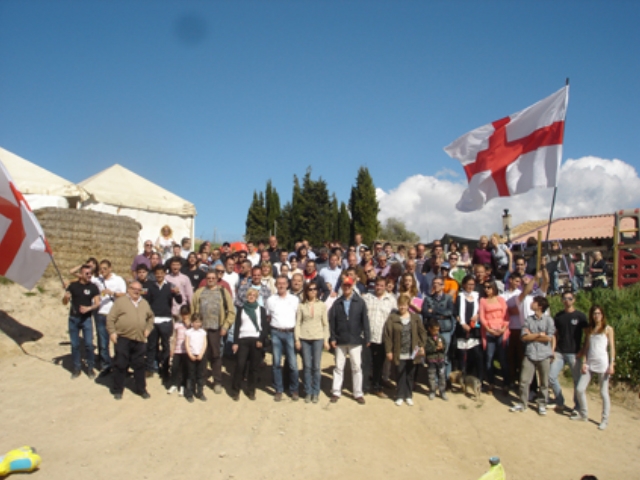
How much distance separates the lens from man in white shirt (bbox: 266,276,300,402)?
8.73 m

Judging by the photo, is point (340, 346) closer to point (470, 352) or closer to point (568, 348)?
point (470, 352)

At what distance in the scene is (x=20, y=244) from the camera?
8.89 metres

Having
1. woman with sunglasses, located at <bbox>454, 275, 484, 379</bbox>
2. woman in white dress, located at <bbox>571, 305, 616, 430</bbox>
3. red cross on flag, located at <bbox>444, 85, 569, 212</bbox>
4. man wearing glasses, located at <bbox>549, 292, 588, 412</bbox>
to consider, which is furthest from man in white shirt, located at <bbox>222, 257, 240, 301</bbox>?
woman in white dress, located at <bbox>571, 305, 616, 430</bbox>

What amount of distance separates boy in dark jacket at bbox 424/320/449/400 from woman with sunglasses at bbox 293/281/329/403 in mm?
1717

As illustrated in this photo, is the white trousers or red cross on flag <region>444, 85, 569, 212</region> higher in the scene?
red cross on flag <region>444, 85, 569, 212</region>

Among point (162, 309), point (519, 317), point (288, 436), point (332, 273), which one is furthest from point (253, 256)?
point (519, 317)

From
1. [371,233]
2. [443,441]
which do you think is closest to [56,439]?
[443,441]

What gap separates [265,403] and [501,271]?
5429 millimetres

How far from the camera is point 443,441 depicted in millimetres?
7723

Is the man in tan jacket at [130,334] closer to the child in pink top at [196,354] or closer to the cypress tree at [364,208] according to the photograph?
the child in pink top at [196,354]

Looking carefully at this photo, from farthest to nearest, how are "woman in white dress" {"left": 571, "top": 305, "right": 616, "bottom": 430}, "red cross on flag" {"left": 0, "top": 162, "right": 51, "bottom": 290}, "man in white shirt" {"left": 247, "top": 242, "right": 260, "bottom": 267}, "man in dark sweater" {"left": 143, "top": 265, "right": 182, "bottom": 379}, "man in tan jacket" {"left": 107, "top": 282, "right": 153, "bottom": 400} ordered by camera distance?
1. "man in white shirt" {"left": 247, "top": 242, "right": 260, "bottom": 267}
2. "man in dark sweater" {"left": 143, "top": 265, "right": 182, "bottom": 379}
3. "red cross on flag" {"left": 0, "top": 162, "right": 51, "bottom": 290}
4. "man in tan jacket" {"left": 107, "top": 282, "right": 153, "bottom": 400}
5. "woman in white dress" {"left": 571, "top": 305, "right": 616, "bottom": 430}

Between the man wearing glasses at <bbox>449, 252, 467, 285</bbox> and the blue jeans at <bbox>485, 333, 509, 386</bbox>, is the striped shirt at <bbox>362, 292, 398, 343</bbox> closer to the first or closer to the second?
the blue jeans at <bbox>485, 333, 509, 386</bbox>

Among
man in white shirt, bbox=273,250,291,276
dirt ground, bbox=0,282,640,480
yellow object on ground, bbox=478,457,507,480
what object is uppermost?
man in white shirt, bbox=273,250,291,276

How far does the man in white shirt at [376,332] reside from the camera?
890cm
